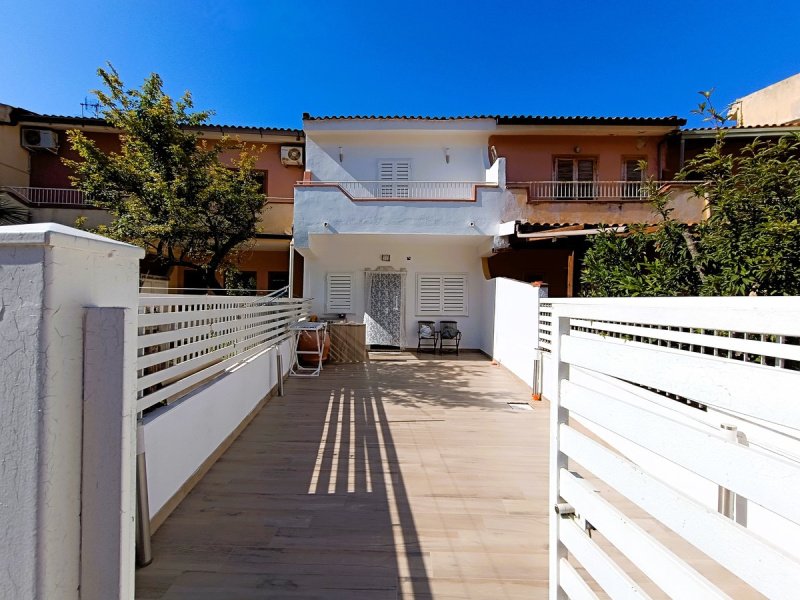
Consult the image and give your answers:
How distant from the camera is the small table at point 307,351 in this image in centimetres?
751

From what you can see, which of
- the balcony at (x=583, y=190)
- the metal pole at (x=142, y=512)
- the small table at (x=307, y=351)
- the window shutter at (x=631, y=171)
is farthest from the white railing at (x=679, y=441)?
the window shutter at (x=631, y=171)

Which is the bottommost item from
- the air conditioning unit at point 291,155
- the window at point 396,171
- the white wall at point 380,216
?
the white wall at point 380,216

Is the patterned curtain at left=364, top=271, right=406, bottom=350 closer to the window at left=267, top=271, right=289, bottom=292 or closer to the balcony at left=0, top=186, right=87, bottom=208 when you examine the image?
the window at left=267, top=271, right=289, bottom=292

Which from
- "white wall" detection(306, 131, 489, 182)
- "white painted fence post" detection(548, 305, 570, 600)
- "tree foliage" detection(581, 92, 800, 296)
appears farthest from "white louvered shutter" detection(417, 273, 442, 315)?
"white painted fence post" detection(548, 305, 570, 600)

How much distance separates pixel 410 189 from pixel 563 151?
15.5 ft

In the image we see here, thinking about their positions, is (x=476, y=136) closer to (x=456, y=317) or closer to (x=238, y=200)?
(x=456, y=317)

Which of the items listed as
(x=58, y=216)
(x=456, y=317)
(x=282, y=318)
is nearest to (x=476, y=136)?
(x=456, y=317)

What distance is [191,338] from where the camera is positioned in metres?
3.46

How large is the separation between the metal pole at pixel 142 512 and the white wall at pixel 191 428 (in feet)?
0.51

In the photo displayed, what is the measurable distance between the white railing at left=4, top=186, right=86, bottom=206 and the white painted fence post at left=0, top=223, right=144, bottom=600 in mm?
13442

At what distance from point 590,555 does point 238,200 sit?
8343 millimetres

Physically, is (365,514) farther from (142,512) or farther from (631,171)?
(631,171)

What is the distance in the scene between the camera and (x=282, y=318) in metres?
7.46

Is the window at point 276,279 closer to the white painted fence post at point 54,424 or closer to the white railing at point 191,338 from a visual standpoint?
the white railing at point 191,338
